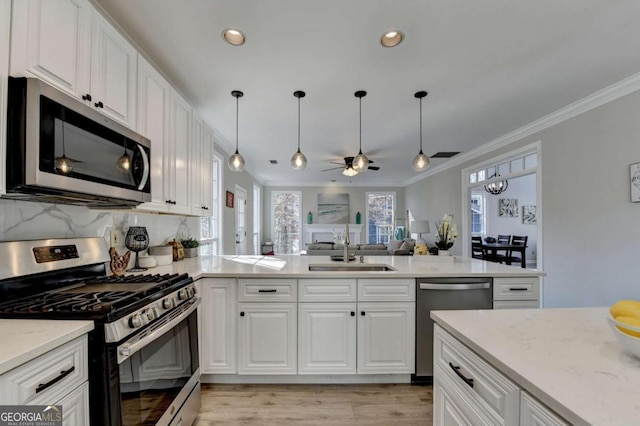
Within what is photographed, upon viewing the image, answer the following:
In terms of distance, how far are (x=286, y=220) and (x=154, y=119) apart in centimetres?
707

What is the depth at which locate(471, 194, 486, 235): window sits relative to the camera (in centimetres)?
861

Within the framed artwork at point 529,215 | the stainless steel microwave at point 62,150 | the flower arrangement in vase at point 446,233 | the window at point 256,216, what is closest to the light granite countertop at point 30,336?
the stainless steel microwave at point 62,150

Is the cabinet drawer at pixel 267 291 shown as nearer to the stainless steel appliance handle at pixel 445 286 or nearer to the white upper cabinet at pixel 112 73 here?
the stainless steel appliance handle at pixel 445 286

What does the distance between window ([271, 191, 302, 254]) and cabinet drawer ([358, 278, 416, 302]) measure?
22.5 ft

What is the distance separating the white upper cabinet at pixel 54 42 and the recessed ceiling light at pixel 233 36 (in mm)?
763

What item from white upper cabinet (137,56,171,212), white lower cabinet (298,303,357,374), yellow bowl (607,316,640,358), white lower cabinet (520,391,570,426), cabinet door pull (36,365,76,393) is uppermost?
white upper cabinet (137,56,171,212)

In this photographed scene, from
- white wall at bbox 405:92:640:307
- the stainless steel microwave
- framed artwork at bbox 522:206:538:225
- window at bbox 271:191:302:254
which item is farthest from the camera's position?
window at bbox 271:191:302:254

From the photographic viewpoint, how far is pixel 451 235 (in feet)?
9.05

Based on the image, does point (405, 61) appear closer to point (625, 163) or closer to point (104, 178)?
point (104, 178)

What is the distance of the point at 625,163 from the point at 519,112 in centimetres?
115

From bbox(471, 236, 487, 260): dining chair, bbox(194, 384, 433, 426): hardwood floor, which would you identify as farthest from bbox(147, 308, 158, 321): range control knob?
bbox(471, 236, 487, 260): dining chair

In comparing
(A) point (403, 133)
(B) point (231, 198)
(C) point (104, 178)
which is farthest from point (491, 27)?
(B) point (231, 198)

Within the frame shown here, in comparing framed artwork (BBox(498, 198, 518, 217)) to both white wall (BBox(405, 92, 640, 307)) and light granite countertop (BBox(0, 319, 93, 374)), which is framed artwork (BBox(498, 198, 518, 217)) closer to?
white wall (BBox(405, 92, 640, 307))

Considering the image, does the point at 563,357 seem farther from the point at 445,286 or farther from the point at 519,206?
the point at 519,206
